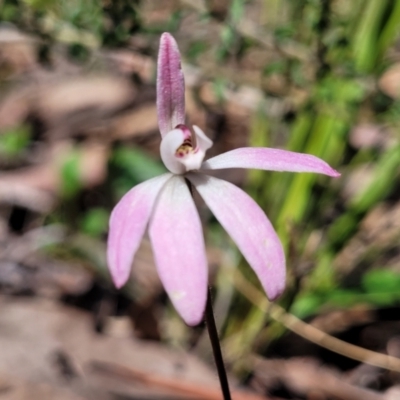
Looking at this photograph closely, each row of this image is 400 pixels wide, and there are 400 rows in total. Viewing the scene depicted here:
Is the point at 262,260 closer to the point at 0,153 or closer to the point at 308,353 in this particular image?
the point at 308,353

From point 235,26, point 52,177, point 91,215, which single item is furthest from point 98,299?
point 235,26

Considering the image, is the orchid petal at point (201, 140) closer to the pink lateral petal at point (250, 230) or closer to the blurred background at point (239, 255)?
the pink lateral petal at point (250, 230)

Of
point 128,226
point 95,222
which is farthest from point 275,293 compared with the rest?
point 95,222

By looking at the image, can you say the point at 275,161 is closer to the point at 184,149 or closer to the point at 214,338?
the point at 184,149

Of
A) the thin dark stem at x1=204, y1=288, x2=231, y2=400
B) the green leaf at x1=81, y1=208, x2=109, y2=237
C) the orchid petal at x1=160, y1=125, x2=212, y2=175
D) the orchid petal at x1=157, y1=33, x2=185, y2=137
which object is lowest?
the thin dark stem at x1=204, y1=288, x2=231, y2=400

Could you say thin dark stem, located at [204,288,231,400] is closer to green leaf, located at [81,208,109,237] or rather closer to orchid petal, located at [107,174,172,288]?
orchid petal, located at [107,174,172,288]

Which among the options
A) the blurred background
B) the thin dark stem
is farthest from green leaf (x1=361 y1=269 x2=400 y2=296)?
the thin dark stem
